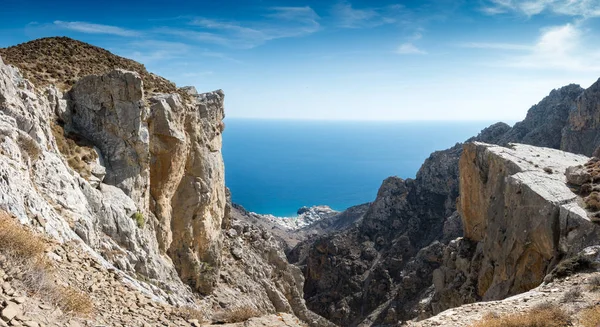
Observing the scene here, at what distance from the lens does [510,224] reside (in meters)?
24.5

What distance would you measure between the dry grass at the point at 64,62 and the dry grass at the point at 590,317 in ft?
72.8

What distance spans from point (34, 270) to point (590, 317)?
1245 cm

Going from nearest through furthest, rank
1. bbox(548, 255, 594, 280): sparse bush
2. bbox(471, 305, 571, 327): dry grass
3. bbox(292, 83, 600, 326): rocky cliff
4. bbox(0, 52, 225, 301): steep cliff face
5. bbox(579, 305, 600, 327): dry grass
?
bbox(579, 305, 600, 327): dry grass, bbox(471, 305, 571, 327): dry grass, bbox(0, 52, 225, 301): steep cliff face, bbox(548, 255, 594, 280): sparse bush, bbox(292, 83, 600, 326): rocky cliff

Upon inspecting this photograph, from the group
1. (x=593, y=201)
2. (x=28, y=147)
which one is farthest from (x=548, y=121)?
(x=28, y=147)

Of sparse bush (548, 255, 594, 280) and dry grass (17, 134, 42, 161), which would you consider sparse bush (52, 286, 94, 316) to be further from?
sparse bush (548, 255, 594, 280)

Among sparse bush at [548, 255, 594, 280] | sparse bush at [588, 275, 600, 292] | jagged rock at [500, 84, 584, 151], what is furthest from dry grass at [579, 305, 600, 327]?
jagged rock at [500, 84, 584, 151]

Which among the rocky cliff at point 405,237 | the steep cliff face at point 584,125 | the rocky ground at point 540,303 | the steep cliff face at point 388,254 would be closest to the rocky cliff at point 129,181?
the rocky ground at point 540,303

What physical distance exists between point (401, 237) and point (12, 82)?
61282 millimetres

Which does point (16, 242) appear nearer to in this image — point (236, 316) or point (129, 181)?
point (236, 316)

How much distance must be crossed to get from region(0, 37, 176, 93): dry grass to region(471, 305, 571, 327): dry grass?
809 inches

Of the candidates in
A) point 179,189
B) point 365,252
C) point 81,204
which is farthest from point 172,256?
point 365,252

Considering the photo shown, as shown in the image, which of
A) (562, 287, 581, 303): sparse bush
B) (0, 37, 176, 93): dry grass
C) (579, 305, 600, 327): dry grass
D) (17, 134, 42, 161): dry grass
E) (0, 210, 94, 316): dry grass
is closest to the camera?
(0, 210, 94, 316): dry grass

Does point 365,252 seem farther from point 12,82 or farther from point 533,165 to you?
point 12,82

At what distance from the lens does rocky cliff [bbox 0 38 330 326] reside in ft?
33.8
